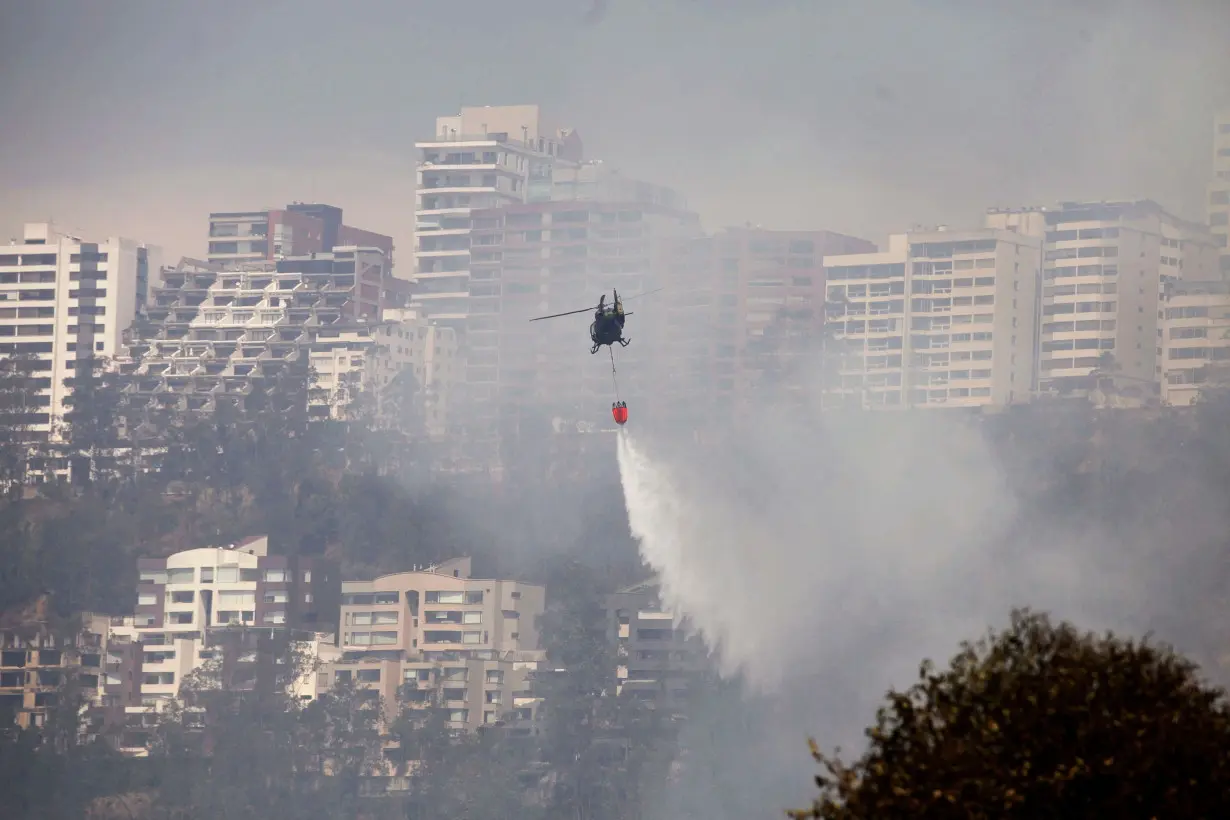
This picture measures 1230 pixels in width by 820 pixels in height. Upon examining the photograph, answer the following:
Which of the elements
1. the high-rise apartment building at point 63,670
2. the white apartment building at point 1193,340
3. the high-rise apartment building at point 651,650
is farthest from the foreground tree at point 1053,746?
the white apartment building at point 1193,340

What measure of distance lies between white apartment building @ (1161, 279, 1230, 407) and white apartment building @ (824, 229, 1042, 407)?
37.5 ft

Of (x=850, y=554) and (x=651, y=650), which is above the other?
(x=850, y=554)

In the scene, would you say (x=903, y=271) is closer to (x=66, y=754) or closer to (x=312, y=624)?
(x=312, y=624)

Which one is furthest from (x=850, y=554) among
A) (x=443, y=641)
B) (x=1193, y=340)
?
(x=1193, y=340)

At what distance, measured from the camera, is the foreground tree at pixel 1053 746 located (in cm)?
3112

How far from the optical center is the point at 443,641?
161 metres

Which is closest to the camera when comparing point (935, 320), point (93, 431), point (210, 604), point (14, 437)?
point (210, 604)

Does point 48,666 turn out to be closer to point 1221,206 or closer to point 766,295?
point 766,295

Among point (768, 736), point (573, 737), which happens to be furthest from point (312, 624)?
point (768, 736)

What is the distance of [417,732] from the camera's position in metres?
152

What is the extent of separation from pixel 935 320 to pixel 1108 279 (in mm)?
13968

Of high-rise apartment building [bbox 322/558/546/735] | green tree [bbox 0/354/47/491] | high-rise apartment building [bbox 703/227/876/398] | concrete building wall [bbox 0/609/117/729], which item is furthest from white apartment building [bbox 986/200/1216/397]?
green tree [bbox 0/354/47/491]

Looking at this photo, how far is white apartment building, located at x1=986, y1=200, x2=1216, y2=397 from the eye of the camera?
607ft

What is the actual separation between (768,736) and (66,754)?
46.9m
